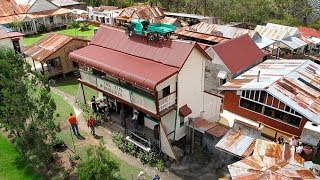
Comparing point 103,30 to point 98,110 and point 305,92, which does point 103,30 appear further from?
point 305,92

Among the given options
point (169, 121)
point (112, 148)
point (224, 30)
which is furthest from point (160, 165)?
point (224, 30)

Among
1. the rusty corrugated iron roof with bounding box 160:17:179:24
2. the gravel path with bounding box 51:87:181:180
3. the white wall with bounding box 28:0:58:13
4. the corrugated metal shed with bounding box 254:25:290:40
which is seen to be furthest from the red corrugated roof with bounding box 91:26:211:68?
the white wall with bounding box 28:0:58:13

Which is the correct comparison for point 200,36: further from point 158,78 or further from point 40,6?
point 40,6

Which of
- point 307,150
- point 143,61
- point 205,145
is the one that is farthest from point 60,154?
point 307,150

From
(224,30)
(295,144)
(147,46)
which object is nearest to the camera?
(295,144)

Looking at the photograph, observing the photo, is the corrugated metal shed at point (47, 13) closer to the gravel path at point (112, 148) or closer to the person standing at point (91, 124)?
the gravel path at point (112, 148)

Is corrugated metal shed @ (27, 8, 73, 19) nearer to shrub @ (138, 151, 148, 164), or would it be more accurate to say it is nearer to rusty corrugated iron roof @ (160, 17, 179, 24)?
rusty corrugated iron roof @ (160, 17, 179, 24)
